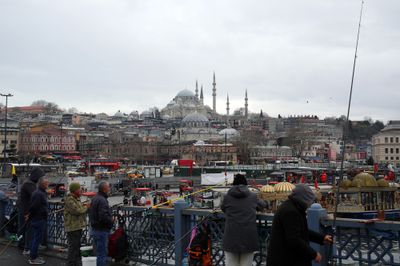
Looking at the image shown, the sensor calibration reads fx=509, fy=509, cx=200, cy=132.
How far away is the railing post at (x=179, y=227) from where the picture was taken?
6.56m

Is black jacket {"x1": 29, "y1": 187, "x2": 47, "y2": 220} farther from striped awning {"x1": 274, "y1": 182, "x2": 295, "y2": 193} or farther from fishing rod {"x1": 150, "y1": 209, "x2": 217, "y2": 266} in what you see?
striped awning {"x1": 274, "y1": 182, "x2": 295, "y2": 193}

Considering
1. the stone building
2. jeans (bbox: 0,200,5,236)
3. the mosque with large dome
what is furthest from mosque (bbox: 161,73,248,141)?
jeans (bbox: 0,200,5,236)

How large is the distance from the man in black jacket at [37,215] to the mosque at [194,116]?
3975 inches

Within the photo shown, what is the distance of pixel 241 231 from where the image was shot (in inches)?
195

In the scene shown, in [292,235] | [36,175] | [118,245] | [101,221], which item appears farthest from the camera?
[36,175]

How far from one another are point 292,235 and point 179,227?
9.61ft

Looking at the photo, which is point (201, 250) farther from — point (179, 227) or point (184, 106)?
point (184, 106)

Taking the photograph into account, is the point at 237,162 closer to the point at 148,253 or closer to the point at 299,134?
the point at 299,134

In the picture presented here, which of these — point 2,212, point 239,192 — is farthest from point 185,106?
point 239,192

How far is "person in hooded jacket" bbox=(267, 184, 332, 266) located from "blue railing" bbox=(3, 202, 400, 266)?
3.49ft

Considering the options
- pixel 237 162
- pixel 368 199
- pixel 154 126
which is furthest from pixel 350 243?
pixel 154 126

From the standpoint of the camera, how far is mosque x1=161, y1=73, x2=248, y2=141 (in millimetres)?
121938

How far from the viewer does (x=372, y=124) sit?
155500mm

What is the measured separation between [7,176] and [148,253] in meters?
40.0
